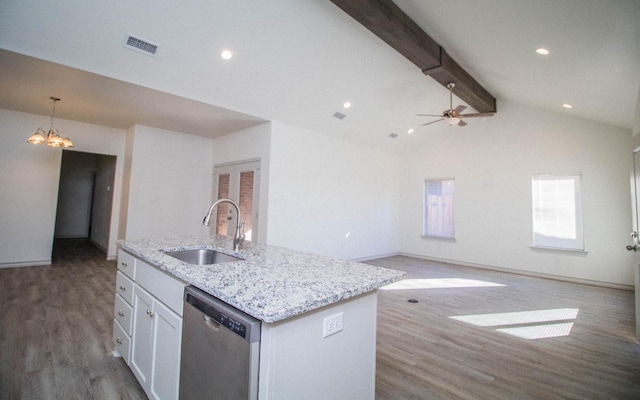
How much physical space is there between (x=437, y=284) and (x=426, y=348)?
2.55 metres

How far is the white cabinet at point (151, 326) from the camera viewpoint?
153 centimetres

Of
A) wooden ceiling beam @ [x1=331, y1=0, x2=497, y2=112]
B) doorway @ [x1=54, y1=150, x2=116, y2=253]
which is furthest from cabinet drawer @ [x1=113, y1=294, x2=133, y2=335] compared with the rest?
doorway @ [x1=54, y1=150, x2=116, y2=253]

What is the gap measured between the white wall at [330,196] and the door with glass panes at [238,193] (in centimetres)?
44

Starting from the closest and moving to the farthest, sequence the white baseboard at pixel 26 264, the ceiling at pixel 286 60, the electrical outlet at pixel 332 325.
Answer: the electrical outlet at pixel 332 325 < the ceiling at pixel 286 60 < the white baseboard at pixel 26 264

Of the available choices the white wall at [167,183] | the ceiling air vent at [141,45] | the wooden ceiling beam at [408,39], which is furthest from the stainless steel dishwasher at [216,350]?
the white wall at [167,183]

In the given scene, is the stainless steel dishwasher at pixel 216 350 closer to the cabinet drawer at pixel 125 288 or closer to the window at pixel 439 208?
the cabinet drawer at pixel 125 288

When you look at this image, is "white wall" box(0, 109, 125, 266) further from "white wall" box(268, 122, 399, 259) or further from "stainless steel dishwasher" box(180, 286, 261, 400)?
"stainless steel dishwasher" box(180, 286, 261, 400)

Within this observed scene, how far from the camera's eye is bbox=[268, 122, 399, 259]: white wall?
528 cm

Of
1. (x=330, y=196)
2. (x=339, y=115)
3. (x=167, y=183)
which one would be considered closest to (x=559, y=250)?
(x=330, y=196)

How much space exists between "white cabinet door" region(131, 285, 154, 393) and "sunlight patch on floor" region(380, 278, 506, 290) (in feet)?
11.4

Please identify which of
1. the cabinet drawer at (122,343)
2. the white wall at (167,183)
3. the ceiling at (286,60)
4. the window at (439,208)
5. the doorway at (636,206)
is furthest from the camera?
the window at (439,208)

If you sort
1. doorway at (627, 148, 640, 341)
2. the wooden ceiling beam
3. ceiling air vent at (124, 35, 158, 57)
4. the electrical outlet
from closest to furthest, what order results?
the electrical outlet < doorway at (627, 148, 640, 341) < the wooden ceiling beam < ceiling air vent at (124, 35, 158, 57)

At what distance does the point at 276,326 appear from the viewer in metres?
1.08

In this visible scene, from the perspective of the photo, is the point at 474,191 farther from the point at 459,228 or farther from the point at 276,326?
the point at 276,326
